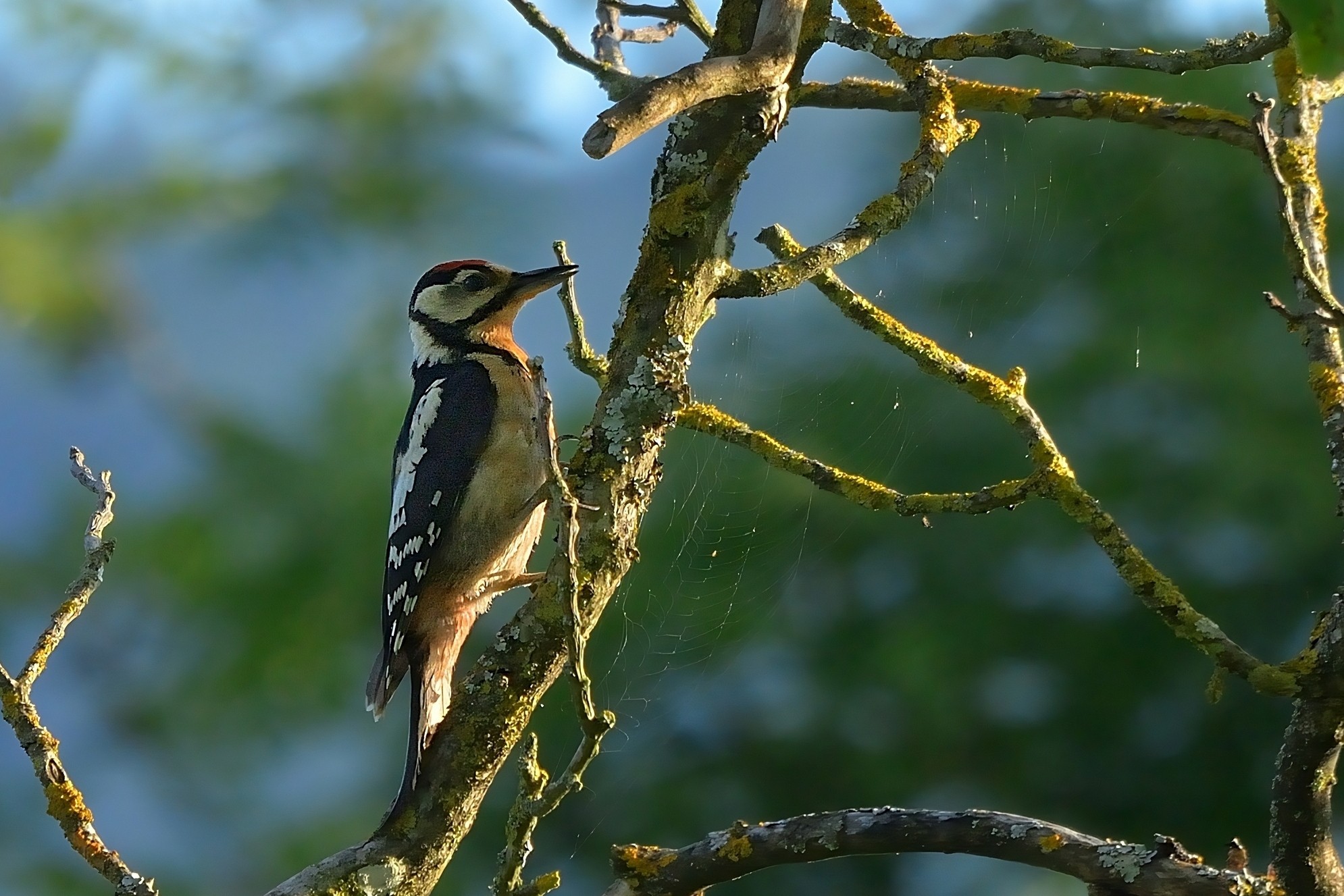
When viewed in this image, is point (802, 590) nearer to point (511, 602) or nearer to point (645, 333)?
point (511, 602)

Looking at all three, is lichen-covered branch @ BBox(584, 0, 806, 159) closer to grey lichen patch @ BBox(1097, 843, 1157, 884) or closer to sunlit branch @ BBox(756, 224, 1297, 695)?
sunlit branch @ BBox(756, 224, 1297, 695)

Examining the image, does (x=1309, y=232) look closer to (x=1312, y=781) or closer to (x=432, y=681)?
(x=1312, y=781)

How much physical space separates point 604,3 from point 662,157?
483 mm

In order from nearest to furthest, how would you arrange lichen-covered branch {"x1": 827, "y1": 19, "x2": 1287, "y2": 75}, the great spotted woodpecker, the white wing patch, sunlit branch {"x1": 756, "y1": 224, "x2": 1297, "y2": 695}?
sunlit branch {"x1": 756, "y1": 224, "x2": 1297, "y2": 695}
lichen-covered branch {"x1": 827, "y1": 19, "x2": 1287, "y2": 75}
the great spotted woodpecker
the white wing patch

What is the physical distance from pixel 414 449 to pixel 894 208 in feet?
3.96

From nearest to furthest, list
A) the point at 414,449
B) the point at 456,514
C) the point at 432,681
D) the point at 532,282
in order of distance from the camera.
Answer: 1. the point at 432,681
2. the point at 456,514
3. the point at 414,449
4. the point at 532,282

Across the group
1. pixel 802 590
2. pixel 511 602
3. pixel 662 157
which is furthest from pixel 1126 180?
pixel 662 157

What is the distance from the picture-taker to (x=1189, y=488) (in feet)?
17.0


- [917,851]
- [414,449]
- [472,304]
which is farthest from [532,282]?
[917,851]

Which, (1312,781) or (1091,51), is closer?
(1312,781)

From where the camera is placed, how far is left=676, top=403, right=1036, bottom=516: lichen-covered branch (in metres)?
1.49

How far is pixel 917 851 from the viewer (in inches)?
46.8

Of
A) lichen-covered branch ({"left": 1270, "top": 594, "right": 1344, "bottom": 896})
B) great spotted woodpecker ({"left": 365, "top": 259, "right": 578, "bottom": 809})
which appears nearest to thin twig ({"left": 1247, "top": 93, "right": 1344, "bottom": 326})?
lichen-covered branch ({"left": 1270, "top": 594, "right": 1344, "bottom": 896})

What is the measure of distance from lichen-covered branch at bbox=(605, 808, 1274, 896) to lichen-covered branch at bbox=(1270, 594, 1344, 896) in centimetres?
11
